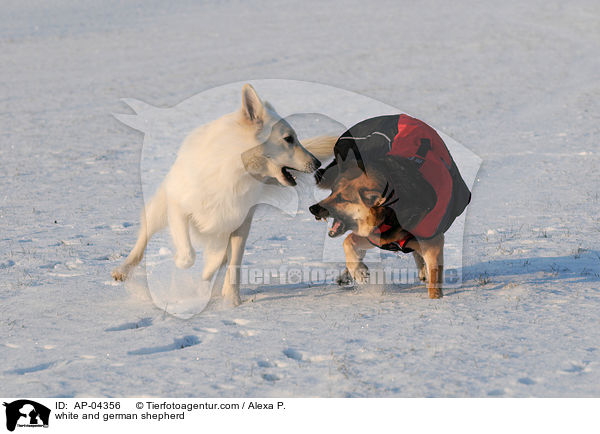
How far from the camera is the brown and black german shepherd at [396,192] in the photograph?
14.7 ft

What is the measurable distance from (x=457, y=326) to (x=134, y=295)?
262cm

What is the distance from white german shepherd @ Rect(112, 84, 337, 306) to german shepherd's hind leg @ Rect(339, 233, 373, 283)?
0.65 meters

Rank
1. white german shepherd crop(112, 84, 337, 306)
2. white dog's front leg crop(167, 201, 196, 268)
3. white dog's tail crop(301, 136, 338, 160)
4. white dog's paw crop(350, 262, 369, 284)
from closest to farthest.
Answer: white german shepherd crop(112, 84, 337, 306) < white dog's front leg crop(167, 201, 196, 268) < white dog's paw crop(350, 262, 369, 284) < white dog's tail crop(301, 136, 338, 160)

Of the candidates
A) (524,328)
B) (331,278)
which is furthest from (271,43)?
(524,328)

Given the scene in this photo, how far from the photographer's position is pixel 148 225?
18.2 ft

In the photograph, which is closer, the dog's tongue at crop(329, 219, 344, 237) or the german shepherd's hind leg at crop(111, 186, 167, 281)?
the dog's tongue at crop(329, 219, 344, 237)

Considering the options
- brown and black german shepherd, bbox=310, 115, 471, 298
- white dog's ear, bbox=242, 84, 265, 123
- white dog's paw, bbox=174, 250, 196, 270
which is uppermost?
white dog's ear, bbox=242, 84, 265, 123

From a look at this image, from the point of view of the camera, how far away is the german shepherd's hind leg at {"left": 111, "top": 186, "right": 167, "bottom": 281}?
214 inches

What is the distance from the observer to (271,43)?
24500 millimetres
